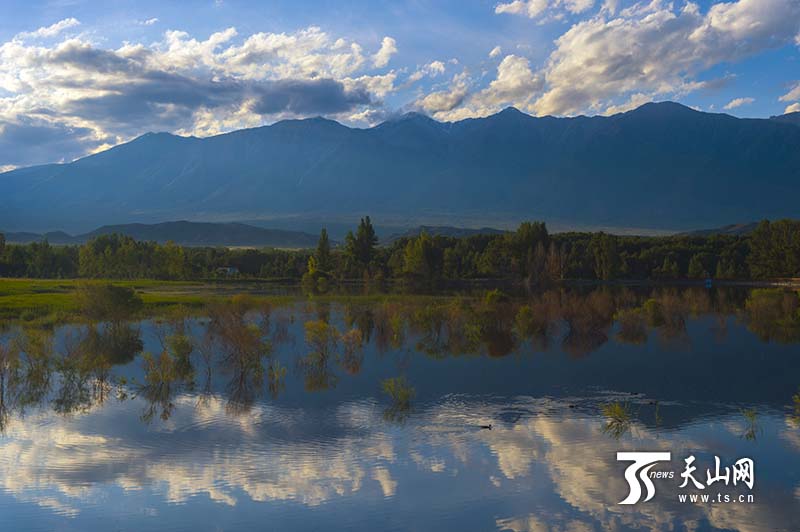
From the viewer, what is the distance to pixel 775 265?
89.9 metres

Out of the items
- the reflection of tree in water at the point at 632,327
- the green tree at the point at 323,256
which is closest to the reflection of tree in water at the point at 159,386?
the reflection of tree in water at the point at 632,327

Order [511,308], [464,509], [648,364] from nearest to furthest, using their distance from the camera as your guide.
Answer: [464,509], [648,364], [511,308]

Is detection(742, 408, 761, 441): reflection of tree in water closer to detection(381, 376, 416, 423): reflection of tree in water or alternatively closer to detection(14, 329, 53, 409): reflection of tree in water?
detection(381, 376, 416, 423): reflection of tree in water

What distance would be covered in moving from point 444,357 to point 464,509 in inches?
640

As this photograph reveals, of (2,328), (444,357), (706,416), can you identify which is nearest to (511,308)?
(444,357)

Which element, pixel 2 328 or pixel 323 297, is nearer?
pixel 2 328

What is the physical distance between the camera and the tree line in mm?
89062

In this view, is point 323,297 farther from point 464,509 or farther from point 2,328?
point 464,509

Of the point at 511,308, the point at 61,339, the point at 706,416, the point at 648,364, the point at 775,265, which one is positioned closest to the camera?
the point at 706,416

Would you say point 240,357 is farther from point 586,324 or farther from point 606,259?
point 606,259
